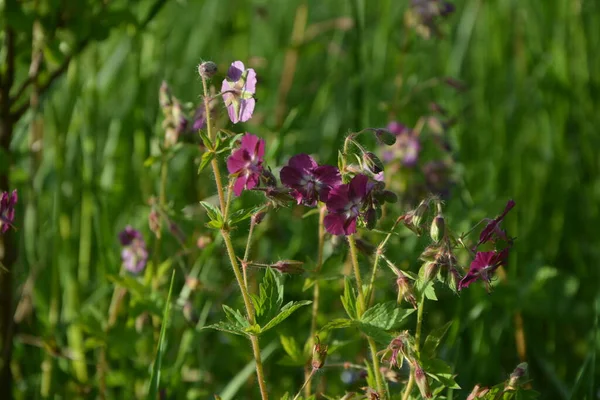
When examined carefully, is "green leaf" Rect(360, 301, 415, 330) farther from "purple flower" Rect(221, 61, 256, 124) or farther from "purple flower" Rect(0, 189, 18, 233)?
"purple flower" Rect(0, 189, 18, 233)

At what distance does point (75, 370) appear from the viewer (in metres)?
2.54

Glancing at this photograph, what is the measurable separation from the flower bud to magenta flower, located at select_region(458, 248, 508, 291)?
0.09m

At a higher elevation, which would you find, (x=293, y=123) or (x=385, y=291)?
(x=293, y=123)

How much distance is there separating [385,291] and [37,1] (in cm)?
126

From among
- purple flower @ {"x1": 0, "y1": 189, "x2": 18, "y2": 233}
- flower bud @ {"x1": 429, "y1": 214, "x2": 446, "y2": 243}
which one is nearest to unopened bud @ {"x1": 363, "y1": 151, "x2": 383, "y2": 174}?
flower bud @ {"x1": 429, "y1": 214, "x2": 446, "y2": 243}

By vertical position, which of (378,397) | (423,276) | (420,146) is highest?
(423,276)

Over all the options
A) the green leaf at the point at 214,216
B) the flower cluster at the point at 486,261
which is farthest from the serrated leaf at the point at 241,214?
the flower cluster at the point at 486,261

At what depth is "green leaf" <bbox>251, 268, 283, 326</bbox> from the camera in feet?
5.31

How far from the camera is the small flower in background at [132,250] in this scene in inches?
92.7

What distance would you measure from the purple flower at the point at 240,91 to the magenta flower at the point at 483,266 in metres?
0.49

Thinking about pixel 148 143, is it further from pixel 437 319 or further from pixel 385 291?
pixel 437 319

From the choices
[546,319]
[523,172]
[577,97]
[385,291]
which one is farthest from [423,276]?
[577,97]

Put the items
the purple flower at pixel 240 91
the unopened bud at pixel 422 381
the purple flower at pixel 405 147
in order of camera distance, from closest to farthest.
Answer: the unopened bud at pixel 422 381, the purple flower at pixel 240 91, the purple flower at pixel 405 147

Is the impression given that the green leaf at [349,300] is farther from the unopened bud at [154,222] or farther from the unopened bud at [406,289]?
the unopened bud at [154,222]
